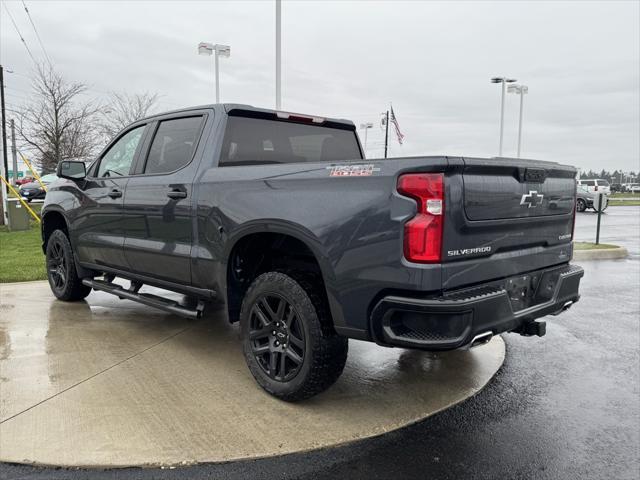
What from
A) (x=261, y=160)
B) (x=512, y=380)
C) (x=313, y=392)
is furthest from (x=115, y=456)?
(x=512, y=380)

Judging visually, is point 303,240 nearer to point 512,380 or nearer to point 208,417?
point 208,417

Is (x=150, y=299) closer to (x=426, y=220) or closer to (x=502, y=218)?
(x=426, y=220)

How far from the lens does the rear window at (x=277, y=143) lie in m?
4.11

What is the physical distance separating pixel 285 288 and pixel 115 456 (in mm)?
1312

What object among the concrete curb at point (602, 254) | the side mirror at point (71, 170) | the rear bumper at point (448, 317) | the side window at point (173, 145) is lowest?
the concrete curb at point (602, 254)

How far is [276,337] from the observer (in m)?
3.49

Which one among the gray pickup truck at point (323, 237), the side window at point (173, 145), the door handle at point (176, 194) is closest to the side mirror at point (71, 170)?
the gray pickup truck at point (323, 237)

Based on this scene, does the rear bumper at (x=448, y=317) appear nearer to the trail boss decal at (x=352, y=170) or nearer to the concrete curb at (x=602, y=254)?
the trail boss decal at (x=352, y=170)

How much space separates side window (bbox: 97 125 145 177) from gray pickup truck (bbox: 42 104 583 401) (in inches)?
1.6

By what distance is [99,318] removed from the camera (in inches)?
213

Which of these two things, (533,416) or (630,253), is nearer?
(533,416)

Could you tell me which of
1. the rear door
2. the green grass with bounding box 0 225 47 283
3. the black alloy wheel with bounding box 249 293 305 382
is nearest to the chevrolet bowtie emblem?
the black alloy wheel with bounding box 249 293 305 382

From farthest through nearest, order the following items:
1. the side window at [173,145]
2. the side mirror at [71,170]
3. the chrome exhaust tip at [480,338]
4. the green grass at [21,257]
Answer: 1. the green grass at [21,257]
2. the side mirror at [71,170]
3. the side window at [173,145]
4. the chrome exhaust tip at [480,338]

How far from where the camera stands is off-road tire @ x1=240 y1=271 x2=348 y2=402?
10.4 feet
